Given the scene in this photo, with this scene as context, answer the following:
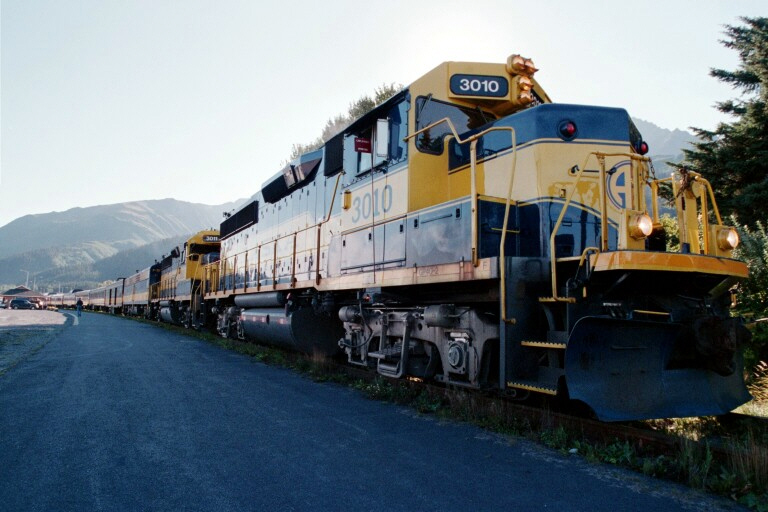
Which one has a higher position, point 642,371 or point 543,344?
point 543,344

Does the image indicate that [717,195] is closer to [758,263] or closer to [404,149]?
[758,263]

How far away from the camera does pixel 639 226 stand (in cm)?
400

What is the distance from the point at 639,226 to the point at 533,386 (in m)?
1.50

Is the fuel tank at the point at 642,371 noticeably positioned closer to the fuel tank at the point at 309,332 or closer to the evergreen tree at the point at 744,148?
the fuel tank at the point at 309,332

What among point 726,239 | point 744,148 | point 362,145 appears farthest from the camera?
point 744,148

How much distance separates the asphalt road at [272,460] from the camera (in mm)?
2975

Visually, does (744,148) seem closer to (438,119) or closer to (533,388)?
(438,119)

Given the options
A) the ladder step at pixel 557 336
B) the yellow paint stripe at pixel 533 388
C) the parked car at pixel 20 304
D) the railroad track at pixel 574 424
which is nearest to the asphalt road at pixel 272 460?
the railroad track at pixel 574 424

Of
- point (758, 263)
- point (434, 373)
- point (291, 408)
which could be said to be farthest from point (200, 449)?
point (758, 263)

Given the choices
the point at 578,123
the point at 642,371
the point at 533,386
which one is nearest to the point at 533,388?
the point at 533,386

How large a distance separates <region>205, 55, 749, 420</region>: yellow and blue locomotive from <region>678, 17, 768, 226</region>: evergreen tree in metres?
6.97

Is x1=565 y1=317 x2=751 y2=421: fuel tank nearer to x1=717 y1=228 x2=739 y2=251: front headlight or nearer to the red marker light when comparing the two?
x1=717 y1=228 x2=739 y2=251: front headlight

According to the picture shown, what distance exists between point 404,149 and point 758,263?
6102 millimetres

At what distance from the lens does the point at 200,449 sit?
12.9 ft
